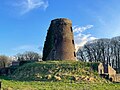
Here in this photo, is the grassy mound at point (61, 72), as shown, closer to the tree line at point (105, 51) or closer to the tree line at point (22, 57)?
the tree line at point (105, 51)

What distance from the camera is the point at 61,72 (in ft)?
119

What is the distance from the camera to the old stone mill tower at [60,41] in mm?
44812

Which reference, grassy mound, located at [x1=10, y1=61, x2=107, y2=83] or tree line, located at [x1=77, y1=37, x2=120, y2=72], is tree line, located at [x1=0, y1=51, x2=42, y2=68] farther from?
grassy mound, located at [x1=10, y1=61, x2=107, y2=83]

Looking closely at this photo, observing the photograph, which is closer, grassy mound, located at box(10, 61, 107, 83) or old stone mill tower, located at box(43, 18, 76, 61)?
grassy mound, located at box(10, 61, 107, 83)

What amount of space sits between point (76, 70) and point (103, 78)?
151 inches

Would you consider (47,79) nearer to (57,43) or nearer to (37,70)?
(37,70)

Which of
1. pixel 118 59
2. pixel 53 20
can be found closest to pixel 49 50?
pixel 53 20

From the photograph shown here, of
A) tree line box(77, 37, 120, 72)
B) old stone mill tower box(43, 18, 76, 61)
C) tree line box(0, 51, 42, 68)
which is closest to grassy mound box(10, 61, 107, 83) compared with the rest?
old stone mill tower box(43, 18, 76, 61)

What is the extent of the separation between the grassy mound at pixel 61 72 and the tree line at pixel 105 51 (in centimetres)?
2857

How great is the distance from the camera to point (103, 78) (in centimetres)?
3656

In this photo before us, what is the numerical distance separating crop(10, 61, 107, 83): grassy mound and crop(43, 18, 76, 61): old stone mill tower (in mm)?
5852

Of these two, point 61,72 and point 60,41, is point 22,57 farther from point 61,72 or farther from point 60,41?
point 61,72

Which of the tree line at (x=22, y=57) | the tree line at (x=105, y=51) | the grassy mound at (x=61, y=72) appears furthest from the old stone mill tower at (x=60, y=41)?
the tree line at (x=22, y=57)

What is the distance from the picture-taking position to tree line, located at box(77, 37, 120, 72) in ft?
220
